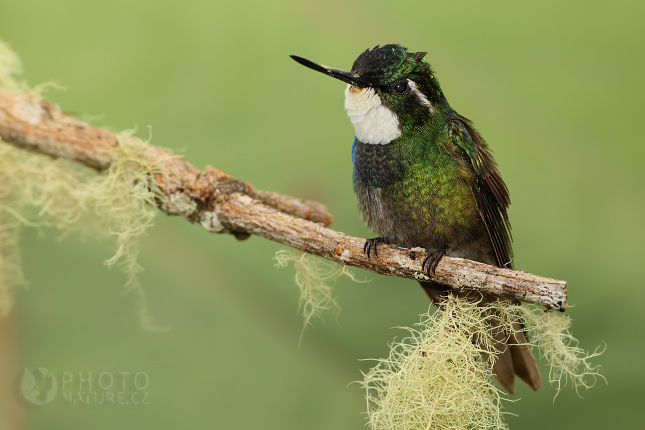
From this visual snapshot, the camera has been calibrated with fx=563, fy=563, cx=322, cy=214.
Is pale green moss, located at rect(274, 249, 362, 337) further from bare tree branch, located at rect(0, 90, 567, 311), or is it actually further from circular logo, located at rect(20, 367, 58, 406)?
circular logo, located at rect(20, 367, 58, 406)

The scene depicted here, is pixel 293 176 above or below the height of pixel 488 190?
above

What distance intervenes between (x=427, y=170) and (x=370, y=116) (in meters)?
0.23

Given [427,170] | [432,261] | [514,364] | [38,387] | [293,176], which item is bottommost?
[38,387]

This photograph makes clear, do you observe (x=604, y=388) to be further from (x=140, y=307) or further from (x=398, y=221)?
(x=140, y=307)

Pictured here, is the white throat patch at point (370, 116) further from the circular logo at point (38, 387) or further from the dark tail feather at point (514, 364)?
the circular logo at point (38, 387)

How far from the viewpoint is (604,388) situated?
241cm

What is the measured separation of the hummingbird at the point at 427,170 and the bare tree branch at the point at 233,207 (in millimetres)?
81

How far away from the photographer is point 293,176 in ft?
9.00

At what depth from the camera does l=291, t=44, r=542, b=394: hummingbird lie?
164 centimetres

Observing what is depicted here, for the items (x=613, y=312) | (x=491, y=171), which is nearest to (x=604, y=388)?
(x=613, y=312)

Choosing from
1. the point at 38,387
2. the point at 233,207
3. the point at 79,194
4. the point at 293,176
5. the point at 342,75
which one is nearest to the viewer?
the point at 342,75

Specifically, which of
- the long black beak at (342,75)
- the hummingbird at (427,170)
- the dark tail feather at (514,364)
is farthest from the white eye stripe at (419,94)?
the dark tail feather at (514,364)

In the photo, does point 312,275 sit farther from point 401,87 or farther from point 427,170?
point 401,87

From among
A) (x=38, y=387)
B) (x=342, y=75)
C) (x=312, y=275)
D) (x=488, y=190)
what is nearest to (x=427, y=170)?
(x=488, y=190)
